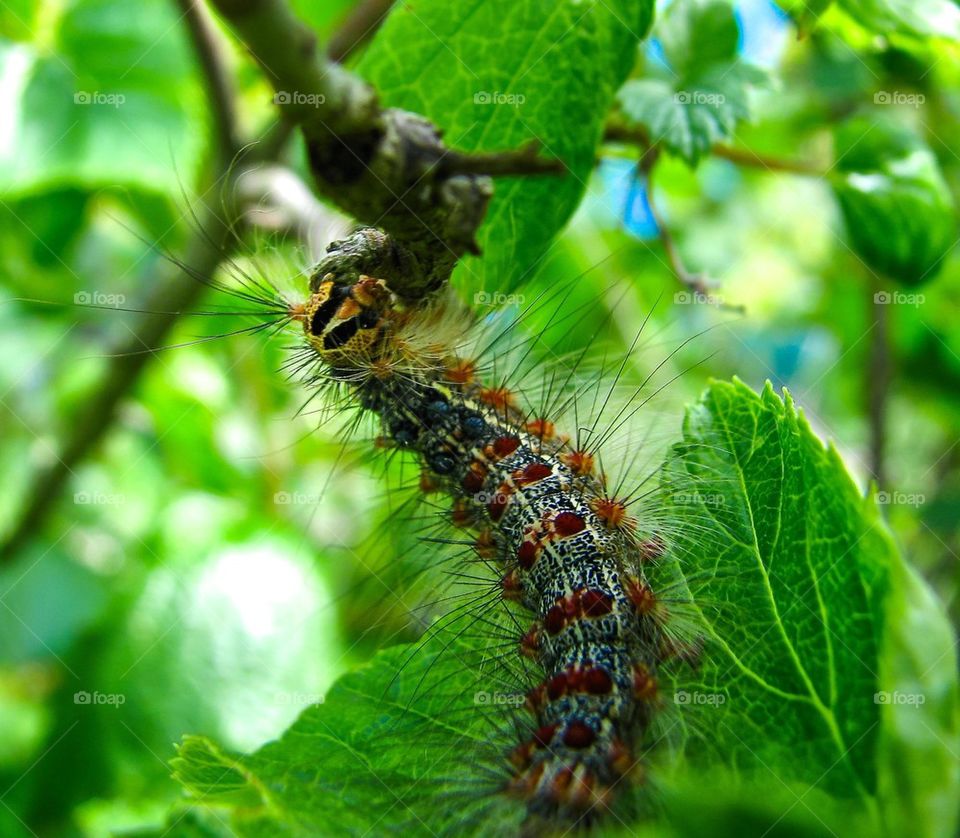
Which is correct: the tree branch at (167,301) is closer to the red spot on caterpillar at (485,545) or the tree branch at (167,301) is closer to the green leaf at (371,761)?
the red spot on caterpillar at (485,545)

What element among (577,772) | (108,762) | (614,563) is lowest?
(108,762)

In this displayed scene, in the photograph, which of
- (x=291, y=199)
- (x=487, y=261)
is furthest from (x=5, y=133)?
(x=487, y=261)

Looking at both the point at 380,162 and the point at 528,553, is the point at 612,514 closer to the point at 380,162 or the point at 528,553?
the point at 528,553

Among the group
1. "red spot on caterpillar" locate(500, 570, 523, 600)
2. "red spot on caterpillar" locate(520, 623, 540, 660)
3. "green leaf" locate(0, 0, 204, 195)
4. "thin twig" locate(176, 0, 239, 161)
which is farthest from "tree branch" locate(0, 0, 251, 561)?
"red spot on caterpillar" locate(520, 623, 540, 660)

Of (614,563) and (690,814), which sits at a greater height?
(614,563)

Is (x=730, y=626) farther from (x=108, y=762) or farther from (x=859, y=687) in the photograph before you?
(x=108, y=762)
